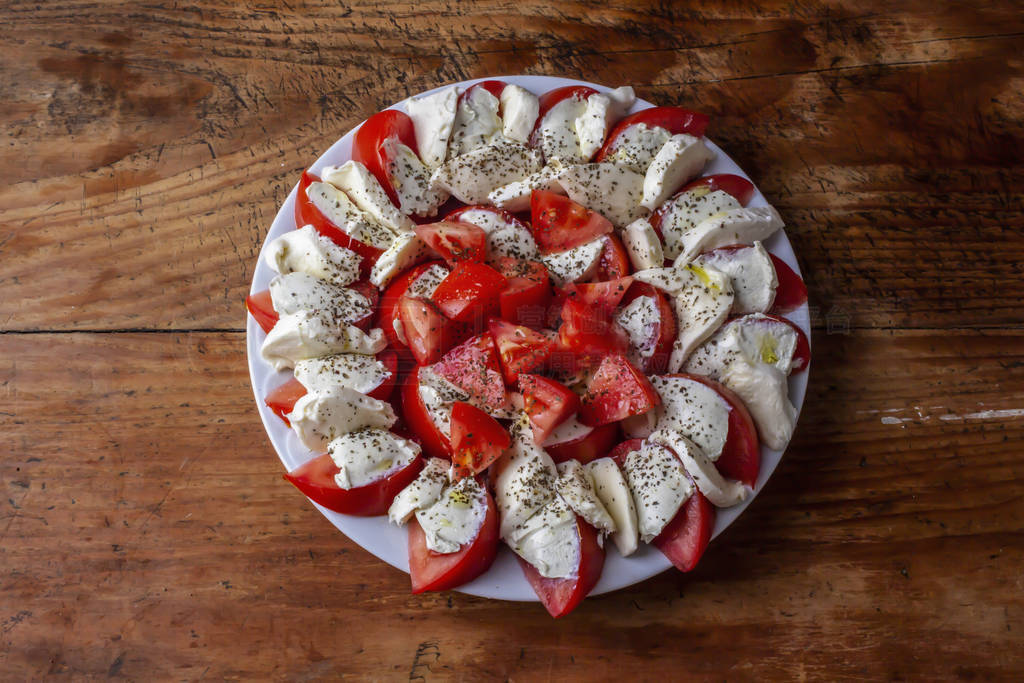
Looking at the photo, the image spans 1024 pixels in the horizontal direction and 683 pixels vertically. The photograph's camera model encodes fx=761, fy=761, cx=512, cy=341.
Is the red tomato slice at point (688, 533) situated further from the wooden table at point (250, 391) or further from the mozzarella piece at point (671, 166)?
the mozzarella piece at point (671, 166)

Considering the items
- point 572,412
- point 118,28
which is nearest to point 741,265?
point 572,412

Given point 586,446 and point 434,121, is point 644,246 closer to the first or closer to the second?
point 586,446

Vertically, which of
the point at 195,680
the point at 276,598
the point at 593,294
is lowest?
the point at 195,680

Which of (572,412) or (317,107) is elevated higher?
(317,107)

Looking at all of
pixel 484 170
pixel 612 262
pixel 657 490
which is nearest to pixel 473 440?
pixel 657 490

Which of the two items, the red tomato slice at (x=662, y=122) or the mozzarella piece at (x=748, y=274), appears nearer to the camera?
the mozzarella piece at (x=748, y=274)

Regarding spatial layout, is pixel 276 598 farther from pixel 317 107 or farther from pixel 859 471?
pixel 859 471

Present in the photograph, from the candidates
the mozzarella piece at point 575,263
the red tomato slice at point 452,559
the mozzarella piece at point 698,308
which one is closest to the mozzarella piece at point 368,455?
the red tomato slice at point 452,559
